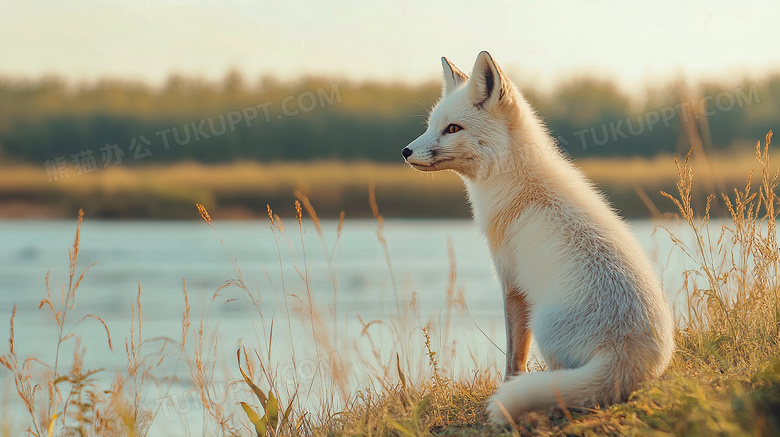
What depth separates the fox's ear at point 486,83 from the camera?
3918 mm

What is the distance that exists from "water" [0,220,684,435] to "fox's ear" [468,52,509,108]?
922 millimetres

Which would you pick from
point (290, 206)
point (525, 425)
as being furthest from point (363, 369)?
point (290, 206)

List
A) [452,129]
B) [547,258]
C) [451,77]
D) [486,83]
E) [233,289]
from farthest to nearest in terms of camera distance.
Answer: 1. [233,289]
2. [451,77]
3. [452,129]
4. [486,83]
5. [547,258]

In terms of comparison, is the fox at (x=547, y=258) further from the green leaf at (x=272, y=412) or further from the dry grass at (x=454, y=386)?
the green leaf at (x=272, y=412)

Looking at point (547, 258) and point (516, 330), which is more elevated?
point (547, 258)

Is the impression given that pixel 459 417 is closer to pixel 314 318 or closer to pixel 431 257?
pixel 314 318

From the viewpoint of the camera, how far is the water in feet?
18.3

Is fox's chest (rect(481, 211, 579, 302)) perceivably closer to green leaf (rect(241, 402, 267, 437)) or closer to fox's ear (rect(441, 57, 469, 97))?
fox's ear (rect(441, 57, 469, 97))

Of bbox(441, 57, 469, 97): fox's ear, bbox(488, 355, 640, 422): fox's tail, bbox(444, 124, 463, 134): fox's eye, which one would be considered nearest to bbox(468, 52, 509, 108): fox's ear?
bbox(444, 124, 463, 134): fox's eye

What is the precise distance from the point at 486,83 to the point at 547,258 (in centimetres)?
123

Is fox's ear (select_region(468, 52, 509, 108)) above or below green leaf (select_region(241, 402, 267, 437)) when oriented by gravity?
above

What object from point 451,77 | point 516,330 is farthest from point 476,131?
point 516,330

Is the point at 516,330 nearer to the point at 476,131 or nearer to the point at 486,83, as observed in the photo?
the point at 476,131

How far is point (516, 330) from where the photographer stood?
3.69m
